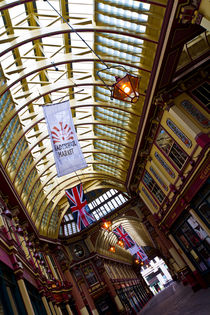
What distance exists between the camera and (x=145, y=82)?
1891 centimetres

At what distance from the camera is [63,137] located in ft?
50.3

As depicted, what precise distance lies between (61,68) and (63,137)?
6217 mm

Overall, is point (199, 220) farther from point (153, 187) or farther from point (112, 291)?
point (112, 291)

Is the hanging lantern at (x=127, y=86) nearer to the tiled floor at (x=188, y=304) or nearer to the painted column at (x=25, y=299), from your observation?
the tiled floor at (x=188, y=304)

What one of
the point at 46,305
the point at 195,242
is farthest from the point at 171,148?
the point at 46,305

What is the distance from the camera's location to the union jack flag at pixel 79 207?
2134cm

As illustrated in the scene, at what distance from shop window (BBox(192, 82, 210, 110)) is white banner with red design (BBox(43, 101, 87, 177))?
726 cm

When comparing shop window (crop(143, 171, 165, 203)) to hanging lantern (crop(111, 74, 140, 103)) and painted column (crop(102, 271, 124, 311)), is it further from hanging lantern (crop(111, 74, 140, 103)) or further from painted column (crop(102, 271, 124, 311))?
painted column (crop(102, 271, 124, 311))

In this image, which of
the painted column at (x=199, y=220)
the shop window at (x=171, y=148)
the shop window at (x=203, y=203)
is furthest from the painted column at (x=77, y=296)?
the shop window at (x=171, y=148)

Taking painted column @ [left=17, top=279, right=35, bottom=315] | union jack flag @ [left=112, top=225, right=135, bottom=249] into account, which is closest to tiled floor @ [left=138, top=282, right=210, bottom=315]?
painted column @ [left=17, top=279, right=35, bottom=315]

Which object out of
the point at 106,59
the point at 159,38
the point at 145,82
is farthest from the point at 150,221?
the point at 159,38

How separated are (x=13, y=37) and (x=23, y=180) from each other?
37.8 feet

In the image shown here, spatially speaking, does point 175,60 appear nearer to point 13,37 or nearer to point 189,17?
point 189,17

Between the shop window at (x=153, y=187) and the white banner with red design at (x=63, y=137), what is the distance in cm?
1015
